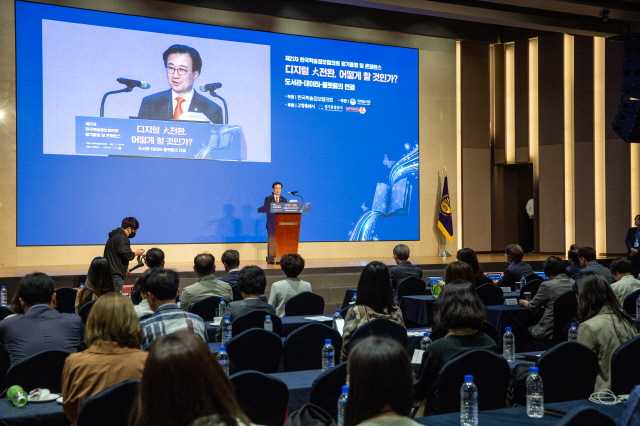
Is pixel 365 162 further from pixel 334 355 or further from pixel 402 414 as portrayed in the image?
pixel 402 414

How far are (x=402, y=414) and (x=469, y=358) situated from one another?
4.25ft

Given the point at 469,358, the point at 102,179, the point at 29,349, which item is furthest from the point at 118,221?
the point at 469,358

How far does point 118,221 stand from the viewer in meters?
10.4

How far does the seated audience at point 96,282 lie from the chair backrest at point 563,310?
3730 millimetres

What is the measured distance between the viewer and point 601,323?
3488 mm

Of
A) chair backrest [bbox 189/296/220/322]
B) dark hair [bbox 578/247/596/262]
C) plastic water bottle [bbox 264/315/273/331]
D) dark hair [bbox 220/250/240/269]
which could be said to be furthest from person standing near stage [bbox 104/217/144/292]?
dark hair [bbox 578/247/596/262]

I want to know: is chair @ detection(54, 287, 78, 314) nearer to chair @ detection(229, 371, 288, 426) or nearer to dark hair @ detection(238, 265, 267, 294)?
dark hair @ detection(238, 265, 267, 294)

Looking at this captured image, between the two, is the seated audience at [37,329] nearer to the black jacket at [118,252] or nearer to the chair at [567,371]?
the chair at [567,371]

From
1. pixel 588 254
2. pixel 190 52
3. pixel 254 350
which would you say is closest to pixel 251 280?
pixel 254 350

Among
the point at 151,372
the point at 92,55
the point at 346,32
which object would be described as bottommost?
the point at 151,372

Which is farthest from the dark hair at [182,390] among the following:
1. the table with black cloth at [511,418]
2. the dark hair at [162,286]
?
the dark hair at [162,286]

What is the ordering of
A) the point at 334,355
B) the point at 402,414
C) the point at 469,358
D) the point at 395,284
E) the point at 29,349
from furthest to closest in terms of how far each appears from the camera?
the point at 395,284 → the point at 334,355 → the point at 29,349 → the point at 469,358 → the point at 402,414

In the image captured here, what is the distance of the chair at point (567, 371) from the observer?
307 centimetres

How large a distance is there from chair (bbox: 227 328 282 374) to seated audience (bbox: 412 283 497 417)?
1019 mm
